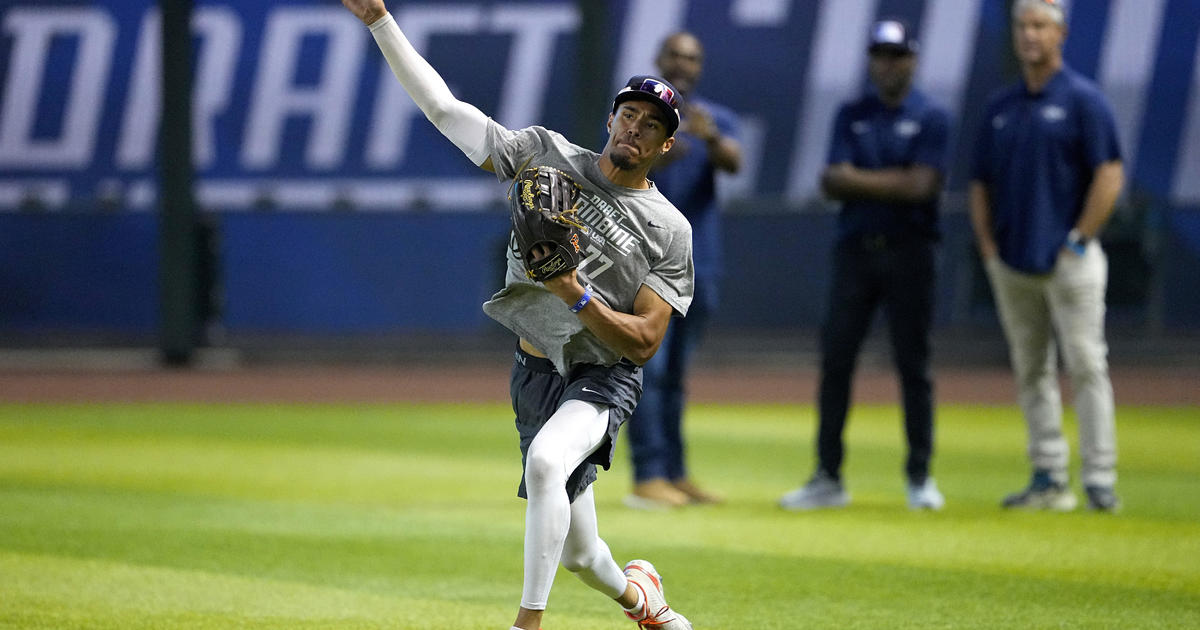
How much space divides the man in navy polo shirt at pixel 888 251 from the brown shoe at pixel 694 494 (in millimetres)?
411

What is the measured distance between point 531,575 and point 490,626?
0.74 meters

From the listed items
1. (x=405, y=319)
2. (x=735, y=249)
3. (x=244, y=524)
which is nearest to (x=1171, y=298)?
(x=735, y=249)

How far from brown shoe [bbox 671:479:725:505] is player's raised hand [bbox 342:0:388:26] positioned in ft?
13.1

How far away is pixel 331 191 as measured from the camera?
734 inches

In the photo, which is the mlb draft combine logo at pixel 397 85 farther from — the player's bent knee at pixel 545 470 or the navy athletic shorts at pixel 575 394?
the player's bent knee at pixel 545 470

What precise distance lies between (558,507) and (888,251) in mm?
3828

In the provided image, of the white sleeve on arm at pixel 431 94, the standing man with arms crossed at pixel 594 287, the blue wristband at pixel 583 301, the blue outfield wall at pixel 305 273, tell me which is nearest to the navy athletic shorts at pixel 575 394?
the standing man with arms crossed at pixel 594 287

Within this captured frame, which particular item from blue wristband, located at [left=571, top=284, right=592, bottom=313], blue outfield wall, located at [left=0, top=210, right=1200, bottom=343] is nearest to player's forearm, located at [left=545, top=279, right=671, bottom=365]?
blue wristband, located at [left=571, top=284, right=592, bottom=313]

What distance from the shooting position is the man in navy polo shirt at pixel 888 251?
777 cm

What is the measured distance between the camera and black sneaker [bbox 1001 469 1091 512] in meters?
7.73

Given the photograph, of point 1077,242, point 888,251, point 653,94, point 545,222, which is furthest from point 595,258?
point 1077,242

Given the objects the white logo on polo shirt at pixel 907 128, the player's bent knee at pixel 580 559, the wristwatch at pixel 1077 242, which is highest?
the white logo on polo shirt at pixel 907 128

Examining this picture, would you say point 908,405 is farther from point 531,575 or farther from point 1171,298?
point 1171,298

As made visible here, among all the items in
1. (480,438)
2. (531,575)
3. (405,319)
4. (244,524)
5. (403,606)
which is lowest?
(405,319)
